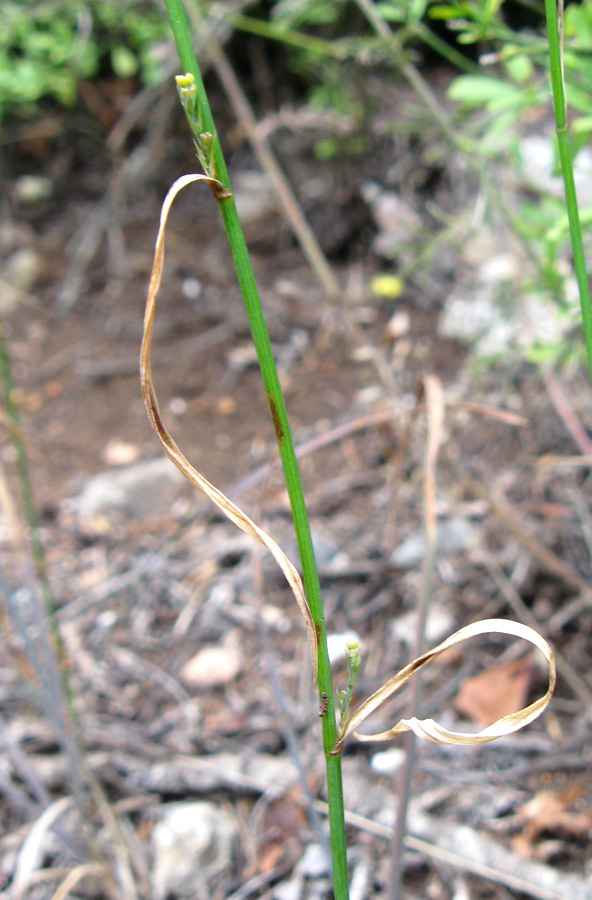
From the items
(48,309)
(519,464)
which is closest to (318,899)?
(519,464)

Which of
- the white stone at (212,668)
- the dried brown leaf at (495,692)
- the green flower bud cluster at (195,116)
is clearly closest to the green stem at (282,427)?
the green flower bud cluster at (195,116)

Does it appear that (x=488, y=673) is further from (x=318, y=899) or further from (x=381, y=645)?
(x=318, y=899)

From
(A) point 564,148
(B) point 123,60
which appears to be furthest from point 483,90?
(B) point 123,60

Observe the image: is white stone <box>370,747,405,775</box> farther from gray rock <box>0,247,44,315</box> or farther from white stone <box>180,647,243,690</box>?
gray rock <box>0,247,44,315</box>

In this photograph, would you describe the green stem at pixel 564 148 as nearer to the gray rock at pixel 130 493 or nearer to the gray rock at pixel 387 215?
the gray rock at pixel 130 493

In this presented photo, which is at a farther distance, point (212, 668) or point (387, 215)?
point (387, 215)

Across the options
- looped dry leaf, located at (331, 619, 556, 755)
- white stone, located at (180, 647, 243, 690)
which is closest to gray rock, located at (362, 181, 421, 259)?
white stone, located at (180, 647, 243, 690)

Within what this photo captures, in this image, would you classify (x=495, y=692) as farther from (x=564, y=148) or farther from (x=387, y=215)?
(x=387, y=215)

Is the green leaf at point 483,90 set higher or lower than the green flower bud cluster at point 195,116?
lower
